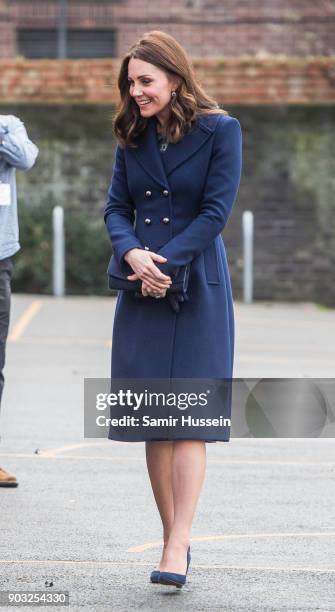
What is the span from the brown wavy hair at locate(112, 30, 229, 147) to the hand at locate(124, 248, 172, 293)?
1.38ft

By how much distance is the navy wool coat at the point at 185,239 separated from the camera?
206 inches

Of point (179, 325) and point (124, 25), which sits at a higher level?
point (179, 325)

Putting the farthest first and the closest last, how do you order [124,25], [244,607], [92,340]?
[124,25], [92,340], [244,607]

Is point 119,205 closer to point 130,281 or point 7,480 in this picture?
point 130,281

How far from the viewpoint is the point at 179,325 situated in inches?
207

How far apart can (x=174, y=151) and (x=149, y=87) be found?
9.6 inches

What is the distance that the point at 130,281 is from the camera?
5227 mm

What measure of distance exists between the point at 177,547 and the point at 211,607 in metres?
0.28

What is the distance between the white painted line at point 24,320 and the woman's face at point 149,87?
878 centimetres

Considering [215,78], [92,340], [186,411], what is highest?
[186,411]

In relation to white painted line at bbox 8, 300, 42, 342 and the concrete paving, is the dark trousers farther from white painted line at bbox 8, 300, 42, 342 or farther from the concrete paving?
white painted line at bbox 8, 300, 42, 342

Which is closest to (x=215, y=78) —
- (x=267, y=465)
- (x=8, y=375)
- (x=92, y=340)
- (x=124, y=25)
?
(x=124, y=25)

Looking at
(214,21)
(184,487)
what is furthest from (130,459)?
(214,21)

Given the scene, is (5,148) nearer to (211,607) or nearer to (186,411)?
(186,411)
